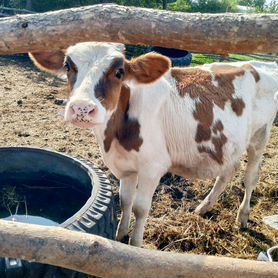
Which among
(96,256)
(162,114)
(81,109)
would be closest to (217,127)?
(162,114)

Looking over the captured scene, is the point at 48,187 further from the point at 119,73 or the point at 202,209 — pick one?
the point at 202,209

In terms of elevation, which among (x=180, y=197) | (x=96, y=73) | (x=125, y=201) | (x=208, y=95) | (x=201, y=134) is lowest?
(x=180, y=197)

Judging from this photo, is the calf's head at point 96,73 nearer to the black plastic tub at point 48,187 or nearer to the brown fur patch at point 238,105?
the black plastic tub at point 48,187

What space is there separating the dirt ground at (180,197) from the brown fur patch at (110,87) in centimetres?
158

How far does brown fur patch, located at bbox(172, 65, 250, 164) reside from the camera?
370cm

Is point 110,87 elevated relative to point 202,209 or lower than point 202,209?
elevated

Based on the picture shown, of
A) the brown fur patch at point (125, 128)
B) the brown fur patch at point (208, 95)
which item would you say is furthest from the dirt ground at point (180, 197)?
the brown fur patch at point (125, 128)

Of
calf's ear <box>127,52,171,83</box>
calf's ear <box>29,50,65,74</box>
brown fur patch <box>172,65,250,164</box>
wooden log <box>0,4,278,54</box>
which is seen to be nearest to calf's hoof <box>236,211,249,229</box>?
brown fur patch <box>172,65,250,164</box>

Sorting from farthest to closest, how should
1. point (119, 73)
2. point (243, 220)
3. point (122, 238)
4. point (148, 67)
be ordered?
point (243, 220) < point (122, 238) < point (148, 67) < point (119, 73)

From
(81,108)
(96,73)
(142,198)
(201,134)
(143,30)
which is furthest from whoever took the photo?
(201,134)

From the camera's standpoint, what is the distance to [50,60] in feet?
10.8

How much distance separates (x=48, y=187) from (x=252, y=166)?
219cm

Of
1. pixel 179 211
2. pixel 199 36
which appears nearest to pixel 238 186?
pixel 179 211

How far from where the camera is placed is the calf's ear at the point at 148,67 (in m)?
3.04
